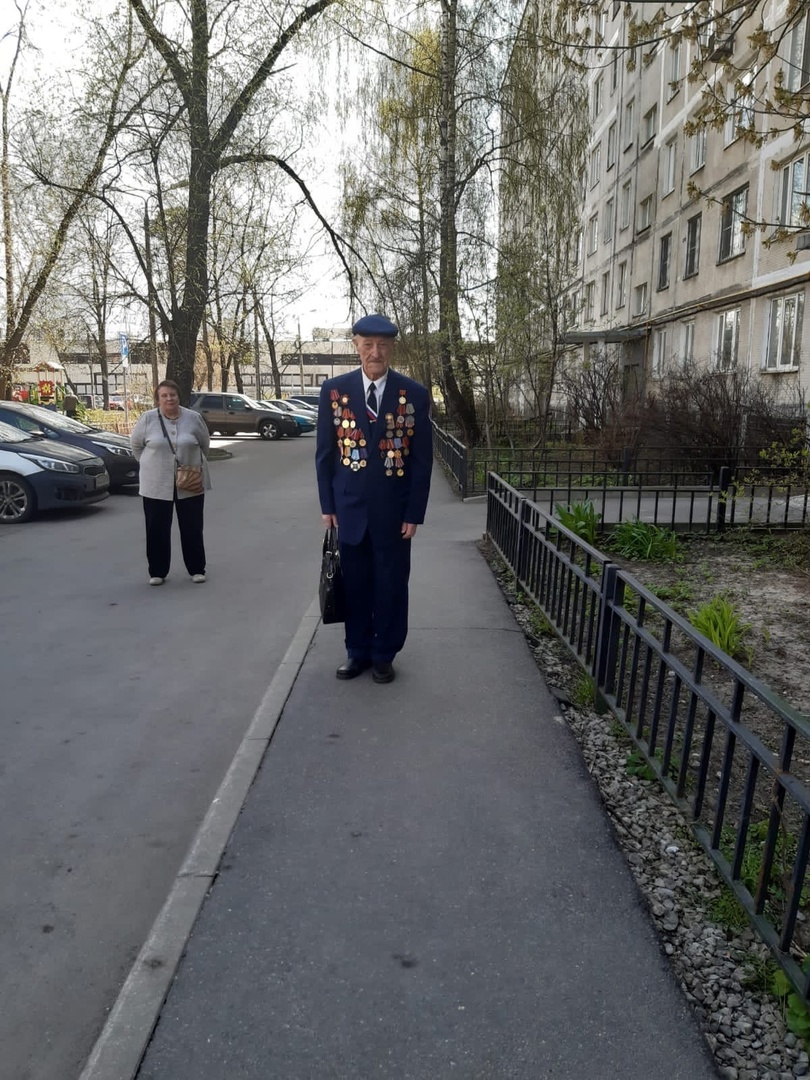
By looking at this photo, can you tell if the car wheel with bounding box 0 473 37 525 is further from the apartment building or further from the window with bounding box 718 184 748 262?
the window with bounding box 718 184 748 262

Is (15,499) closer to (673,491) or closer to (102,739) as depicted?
(102,739)

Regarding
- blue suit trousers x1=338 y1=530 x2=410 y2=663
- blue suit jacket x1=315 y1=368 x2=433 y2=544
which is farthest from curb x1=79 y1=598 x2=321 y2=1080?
blue suit jacket x1=315 y1=368 x2=433 y2=544

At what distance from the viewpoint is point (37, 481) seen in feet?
37.0

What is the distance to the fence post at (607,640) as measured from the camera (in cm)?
422

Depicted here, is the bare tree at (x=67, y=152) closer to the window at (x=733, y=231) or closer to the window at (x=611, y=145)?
the window at (x=733, y=231)

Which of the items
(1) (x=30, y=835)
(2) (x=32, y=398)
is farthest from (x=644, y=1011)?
(2) (x=32, y=398)

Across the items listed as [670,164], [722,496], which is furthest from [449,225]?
[670,164]

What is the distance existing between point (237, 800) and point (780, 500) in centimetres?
978

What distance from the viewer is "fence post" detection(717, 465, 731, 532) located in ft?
29.0

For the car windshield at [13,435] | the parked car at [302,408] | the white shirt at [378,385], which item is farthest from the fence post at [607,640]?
the parked car at [302,408]

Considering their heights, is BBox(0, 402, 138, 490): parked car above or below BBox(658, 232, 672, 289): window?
below

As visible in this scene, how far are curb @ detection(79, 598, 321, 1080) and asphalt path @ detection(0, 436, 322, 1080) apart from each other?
0.36 feet

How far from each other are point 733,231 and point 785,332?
4271 mm

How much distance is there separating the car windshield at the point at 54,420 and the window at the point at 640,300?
20.6 metres
